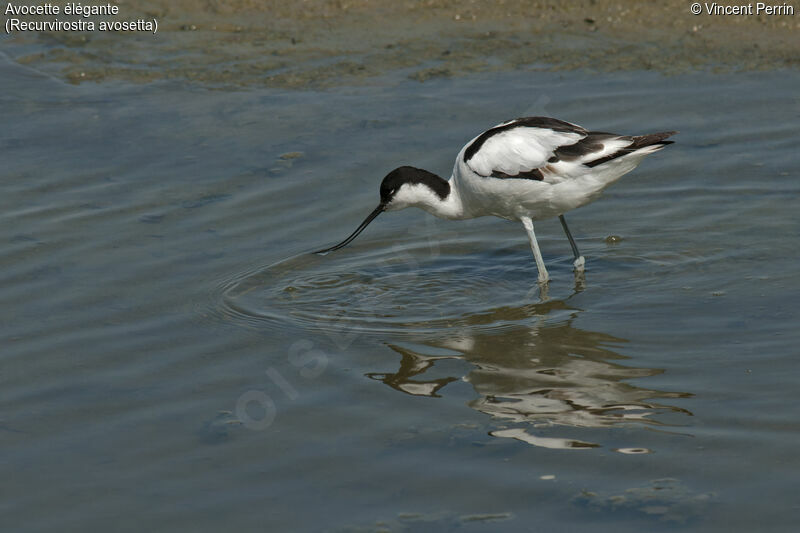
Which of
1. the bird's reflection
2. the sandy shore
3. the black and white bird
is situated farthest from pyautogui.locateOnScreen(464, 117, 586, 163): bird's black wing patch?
the sandy shore

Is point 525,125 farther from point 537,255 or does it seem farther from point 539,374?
point 539,374

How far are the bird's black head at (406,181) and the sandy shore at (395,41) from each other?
2.90 metres

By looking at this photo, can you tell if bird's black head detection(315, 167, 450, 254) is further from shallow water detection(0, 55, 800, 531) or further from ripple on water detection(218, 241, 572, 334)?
shallow water detection(0, 55, 800, 531)

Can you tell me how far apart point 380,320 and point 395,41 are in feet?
15.4

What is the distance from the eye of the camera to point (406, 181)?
6.27 metres

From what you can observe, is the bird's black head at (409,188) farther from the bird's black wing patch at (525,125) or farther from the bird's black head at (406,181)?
the bird's black wing patch at (525,125)

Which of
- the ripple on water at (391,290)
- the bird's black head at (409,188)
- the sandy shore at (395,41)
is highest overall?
the sandy shore at (395,41)

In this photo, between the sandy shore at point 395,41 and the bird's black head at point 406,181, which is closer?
the bird's black head at point 406,181

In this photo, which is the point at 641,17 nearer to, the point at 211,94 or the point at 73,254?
the point at 211,94

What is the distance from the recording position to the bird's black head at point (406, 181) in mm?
6254

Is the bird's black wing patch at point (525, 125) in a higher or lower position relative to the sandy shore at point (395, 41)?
lower

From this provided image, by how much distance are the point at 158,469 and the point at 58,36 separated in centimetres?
698

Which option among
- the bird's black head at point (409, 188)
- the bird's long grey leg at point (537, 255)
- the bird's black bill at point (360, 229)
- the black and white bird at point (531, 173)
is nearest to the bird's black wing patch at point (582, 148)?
the black and white bird at point (531, 173)

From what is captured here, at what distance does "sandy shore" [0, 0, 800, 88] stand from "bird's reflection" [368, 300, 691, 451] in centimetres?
396
